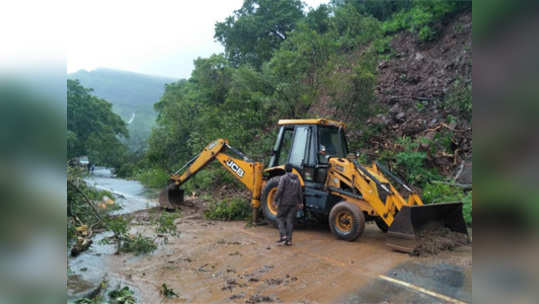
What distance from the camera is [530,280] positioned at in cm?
85

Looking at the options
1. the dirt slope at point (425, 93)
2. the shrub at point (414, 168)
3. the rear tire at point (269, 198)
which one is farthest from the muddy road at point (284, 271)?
the dirt slope at point (425, 93)

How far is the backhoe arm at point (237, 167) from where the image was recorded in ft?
29.0

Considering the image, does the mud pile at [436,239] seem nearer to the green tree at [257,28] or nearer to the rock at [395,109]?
the rock at [395,109]

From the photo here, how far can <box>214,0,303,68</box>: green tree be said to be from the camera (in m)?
27.8

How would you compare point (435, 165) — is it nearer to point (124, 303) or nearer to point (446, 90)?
point (446, 90)

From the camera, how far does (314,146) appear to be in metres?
7.92

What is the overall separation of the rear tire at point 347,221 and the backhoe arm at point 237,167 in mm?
2194

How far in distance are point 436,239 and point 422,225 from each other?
31 cm

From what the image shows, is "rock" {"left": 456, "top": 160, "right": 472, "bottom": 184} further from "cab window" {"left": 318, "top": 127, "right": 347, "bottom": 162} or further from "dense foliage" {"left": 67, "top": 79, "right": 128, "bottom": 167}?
"dense foliage" {"left": 67, "top": 79, "right": 128, "bottom": 167}

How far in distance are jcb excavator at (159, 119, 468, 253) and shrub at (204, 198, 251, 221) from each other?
0.88 meters

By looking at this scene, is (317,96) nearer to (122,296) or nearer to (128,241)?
(128,241)

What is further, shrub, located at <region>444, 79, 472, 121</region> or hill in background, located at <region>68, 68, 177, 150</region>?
hill in background, located at <region>68, 68, 177, 150</region>

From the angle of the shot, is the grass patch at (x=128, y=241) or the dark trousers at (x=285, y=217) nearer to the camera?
the grass patch at (x=128, y=241)

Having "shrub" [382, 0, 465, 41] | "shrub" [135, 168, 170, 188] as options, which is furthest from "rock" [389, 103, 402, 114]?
"shrub" [135, 168, 170, 188]
